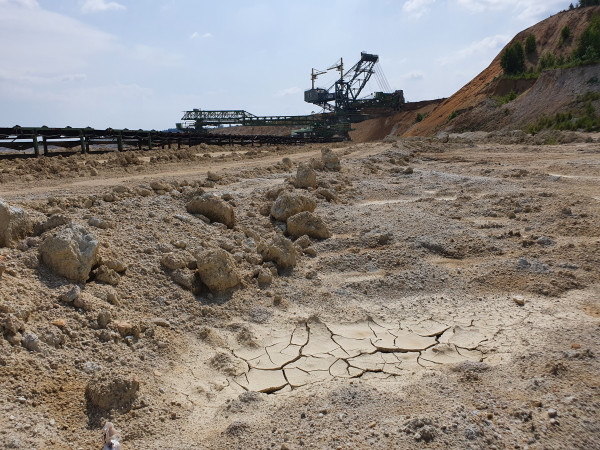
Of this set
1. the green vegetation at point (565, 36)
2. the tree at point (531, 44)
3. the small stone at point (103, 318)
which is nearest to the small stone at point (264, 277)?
the small stone at point (103, 318)

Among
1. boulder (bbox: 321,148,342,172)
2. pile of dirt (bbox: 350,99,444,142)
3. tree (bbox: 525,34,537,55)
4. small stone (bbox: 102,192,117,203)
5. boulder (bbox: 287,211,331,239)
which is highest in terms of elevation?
tree (bbox: 525,34,537,55)

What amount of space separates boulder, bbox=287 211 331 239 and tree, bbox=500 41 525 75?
31.2 metres

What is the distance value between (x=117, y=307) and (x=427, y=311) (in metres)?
2.89

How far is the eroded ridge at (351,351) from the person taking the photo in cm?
364

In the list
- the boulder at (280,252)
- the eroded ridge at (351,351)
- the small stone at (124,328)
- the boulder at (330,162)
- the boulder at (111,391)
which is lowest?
the eroded ridge at (351,351)

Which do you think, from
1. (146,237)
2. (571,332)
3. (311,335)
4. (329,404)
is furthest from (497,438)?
(146,237)

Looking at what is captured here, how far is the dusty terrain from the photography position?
280 centimetres

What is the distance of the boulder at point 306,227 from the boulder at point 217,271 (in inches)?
70.0

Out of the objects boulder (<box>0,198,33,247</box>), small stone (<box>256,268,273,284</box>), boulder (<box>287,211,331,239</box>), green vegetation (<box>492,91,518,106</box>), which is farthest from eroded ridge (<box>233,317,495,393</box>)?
green vegetation (<box>492,91,518,106</box>)

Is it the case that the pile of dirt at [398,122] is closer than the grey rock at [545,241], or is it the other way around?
the grey rock at [545,241]

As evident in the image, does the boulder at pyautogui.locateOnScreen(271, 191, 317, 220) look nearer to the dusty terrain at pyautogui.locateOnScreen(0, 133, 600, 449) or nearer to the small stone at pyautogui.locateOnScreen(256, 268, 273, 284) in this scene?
the dusty terrain at pyautogui.locateOnScreen(0, 133, 600, 449)

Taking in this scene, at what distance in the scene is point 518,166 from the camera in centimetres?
1149

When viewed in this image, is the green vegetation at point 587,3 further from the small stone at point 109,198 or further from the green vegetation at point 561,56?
the small stone at point 109,198

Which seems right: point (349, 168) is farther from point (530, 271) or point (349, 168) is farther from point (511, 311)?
point (511, 311)
